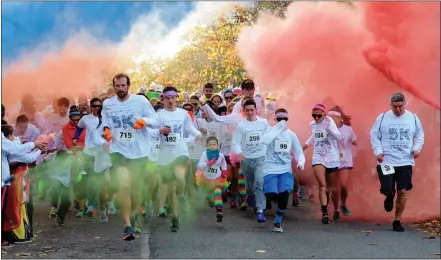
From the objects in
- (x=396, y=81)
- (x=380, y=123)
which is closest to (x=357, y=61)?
(x=396, y=81)

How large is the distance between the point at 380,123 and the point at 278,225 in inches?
74.2

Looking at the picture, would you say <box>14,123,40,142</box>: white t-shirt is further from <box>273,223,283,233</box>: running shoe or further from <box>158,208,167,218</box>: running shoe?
<box>273,223,283,233</box>: running shoe

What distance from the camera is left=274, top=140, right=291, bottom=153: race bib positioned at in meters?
9.24

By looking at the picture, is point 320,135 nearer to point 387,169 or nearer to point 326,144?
point 326,144

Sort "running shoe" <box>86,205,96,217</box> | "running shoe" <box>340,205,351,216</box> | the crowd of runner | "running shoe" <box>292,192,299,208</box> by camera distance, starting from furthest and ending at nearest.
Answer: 1. "running shoe" <box>292,192,299,208</box>
2. "running shoe" <box>340,205,351,216</box>
3. "running shoe" <box>86,205,96,217</box>
4. the crowd of runner

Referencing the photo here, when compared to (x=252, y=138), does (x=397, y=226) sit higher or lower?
lower

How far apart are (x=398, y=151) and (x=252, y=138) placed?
6.05ft

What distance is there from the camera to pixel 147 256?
696 centimetres

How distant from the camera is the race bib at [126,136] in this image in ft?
26.0

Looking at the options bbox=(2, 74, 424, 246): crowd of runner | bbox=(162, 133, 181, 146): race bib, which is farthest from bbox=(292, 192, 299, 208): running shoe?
bbox=(162, 133, 181, 146): race bib

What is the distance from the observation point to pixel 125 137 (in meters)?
7.95

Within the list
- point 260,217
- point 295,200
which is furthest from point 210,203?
point 260,217

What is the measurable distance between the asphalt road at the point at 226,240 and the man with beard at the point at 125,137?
58cm

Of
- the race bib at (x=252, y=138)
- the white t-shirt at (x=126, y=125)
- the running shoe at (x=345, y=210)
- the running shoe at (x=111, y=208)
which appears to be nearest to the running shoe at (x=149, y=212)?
the running shoe at (x=111, y=208)
